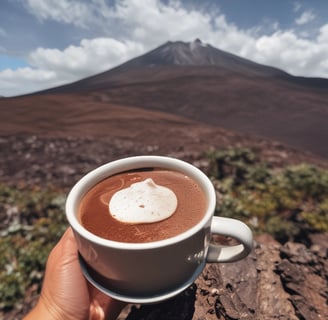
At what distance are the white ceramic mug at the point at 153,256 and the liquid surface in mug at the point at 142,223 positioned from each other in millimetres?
40

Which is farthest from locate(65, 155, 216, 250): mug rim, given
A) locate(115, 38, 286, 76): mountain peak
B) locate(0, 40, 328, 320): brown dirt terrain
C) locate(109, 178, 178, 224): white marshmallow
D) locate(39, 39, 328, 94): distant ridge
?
locate(115, 38, 286, 76): mountain peak

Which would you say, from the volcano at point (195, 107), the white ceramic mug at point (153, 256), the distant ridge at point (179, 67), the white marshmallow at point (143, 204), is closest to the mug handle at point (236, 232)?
the white ceramic mug at point (153, 256)

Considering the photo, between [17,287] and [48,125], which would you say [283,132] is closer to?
[48,125]

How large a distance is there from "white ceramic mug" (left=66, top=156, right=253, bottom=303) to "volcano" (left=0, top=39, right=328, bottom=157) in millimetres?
6967

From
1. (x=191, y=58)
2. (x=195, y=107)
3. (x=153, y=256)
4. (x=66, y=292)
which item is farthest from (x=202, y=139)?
(x=191, y=58)

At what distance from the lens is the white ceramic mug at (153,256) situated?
850 millimetres

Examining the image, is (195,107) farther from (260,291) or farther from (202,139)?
(260,291)

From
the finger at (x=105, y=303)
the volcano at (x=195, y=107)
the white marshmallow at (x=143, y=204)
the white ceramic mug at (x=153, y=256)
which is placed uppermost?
the white marshmallow at (x=143, y=204)

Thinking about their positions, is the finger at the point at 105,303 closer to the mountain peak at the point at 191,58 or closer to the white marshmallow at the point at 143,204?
the white marshmallow at the point at 143,204

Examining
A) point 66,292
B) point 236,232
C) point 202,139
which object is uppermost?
point 236,232

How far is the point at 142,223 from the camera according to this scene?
0.96 m

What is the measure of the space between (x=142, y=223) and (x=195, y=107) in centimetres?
1066

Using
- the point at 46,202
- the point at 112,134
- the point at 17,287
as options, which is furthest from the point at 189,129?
the point at 17,287

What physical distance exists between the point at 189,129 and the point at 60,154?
12.0 ft
